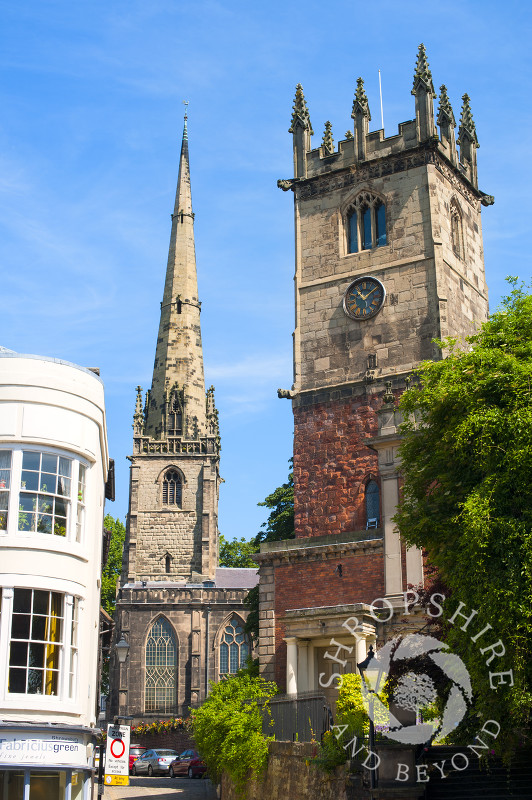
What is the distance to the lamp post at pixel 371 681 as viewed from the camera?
784 inches

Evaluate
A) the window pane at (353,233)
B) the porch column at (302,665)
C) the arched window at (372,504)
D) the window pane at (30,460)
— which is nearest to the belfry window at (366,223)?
the window pane at (353,233)

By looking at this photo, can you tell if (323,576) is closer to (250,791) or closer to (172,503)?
(250,791)

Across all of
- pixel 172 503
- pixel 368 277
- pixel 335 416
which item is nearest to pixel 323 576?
pixel 335 416

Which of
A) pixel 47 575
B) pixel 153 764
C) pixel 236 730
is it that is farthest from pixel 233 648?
pixel 47 575

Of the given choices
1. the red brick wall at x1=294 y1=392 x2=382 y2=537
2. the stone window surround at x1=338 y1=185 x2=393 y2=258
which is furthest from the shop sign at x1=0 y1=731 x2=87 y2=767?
the stone window surround at x1=338 y1=185 x2=393 y2=258

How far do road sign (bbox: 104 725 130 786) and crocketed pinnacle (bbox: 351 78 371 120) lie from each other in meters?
28.1

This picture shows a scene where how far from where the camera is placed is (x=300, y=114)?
4281cm

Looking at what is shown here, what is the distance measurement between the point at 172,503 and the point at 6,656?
56.7 m

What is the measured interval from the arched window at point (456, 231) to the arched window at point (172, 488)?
4047 cm

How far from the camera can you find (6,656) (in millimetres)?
19953

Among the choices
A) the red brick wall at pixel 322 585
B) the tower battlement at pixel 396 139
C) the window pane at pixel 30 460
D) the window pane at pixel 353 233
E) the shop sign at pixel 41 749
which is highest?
the tower battlement at pixel 396 139

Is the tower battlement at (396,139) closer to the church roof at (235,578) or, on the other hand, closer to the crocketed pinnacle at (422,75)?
the crocketed pinnacle at (422,75)

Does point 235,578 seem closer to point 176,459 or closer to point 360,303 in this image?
point 176,459

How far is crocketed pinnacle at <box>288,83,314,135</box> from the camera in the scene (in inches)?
1678
